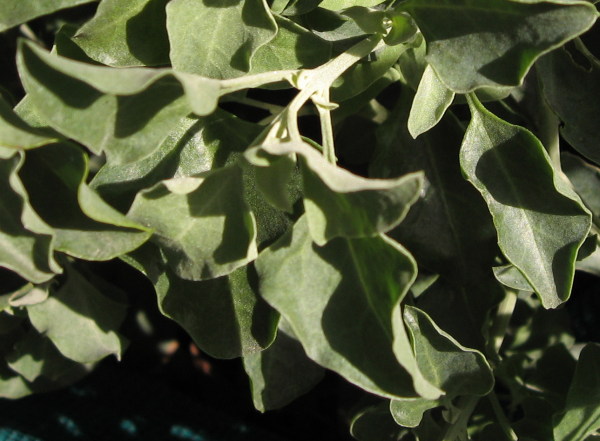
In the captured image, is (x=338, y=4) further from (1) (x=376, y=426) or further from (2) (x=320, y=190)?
(1) (x=376, y=426)

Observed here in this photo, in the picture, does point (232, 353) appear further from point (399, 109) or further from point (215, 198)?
point (399, 109)

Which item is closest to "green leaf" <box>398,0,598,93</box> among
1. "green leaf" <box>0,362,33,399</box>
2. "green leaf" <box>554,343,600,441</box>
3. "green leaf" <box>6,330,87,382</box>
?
"green leaf" <box>554,343,600,441</box>

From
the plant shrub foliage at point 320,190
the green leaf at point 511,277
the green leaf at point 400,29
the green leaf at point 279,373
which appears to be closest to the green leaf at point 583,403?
the plant shrub foliage at point 320,190

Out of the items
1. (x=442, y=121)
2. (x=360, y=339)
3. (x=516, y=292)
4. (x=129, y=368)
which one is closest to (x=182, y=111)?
(x=360, y=339)

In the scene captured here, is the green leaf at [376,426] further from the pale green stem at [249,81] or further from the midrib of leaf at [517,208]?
the pale green stem at [249,81]

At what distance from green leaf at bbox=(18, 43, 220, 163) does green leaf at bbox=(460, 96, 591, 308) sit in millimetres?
255

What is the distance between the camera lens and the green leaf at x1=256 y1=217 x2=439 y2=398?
20.5 inches

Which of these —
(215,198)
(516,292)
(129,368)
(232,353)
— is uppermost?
(215,198)

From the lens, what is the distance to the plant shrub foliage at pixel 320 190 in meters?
0.50

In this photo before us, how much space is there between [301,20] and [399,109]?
0.12 m

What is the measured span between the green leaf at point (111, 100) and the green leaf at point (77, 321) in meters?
0.30

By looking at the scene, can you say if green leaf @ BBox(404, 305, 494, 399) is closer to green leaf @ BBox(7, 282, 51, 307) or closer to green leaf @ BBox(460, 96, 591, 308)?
green leaf @ BBox(460, 96, 591, 308)

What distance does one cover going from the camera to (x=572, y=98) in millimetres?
711

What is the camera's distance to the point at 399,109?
0.74 metres
